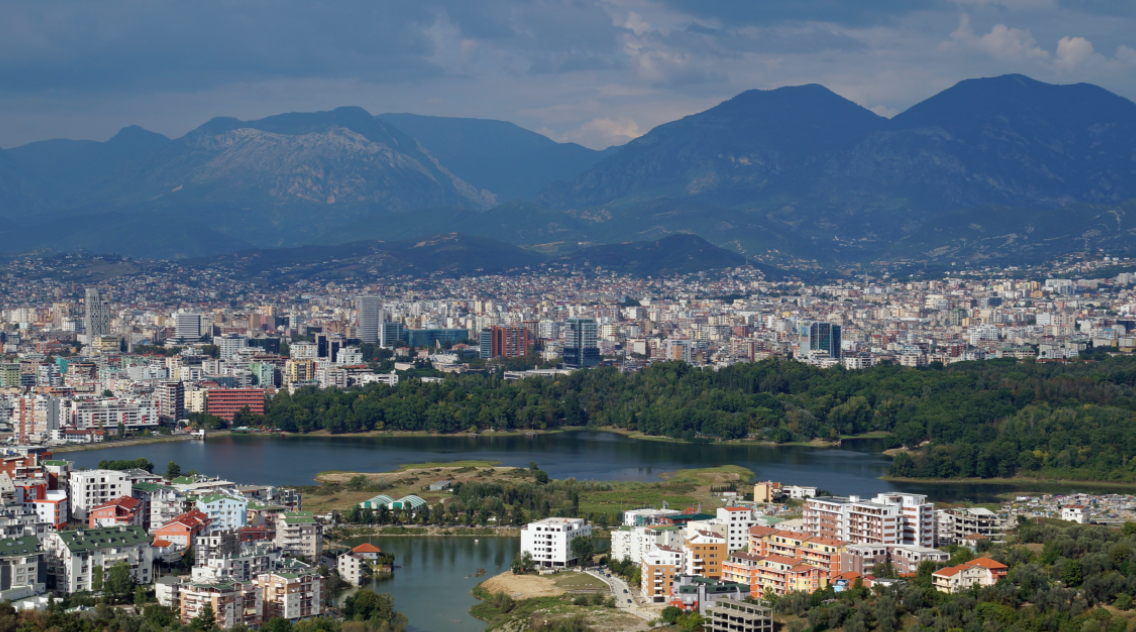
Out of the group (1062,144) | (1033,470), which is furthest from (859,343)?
(1062,144)

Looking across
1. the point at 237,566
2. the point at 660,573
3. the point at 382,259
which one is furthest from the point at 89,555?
the point at 382,259

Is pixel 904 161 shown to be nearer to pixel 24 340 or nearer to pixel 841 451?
pixel 24 340

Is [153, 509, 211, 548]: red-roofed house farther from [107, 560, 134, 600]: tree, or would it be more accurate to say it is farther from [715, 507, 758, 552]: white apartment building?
[715, 507, 758, 552]: white apartment building

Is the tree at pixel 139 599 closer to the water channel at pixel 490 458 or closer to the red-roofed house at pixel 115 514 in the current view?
the red-roofed house at pixel 115 514

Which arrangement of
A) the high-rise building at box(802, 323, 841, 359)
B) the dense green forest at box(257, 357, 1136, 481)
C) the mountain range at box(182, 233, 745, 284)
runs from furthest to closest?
the mountain range at box(182, 233, 745, 284) < the high-rise building at box(802, 323, 841, 359) < the dense green forest at box(257, 357, 1136, 481)

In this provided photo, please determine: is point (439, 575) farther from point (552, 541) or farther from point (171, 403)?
point (171, 403)

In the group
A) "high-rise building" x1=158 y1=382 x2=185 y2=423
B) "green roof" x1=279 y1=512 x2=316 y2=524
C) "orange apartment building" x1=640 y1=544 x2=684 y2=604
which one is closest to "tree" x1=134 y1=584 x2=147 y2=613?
"green roof" x1=279 y1=512 x2=316 y2=524
